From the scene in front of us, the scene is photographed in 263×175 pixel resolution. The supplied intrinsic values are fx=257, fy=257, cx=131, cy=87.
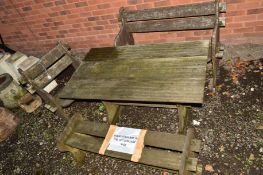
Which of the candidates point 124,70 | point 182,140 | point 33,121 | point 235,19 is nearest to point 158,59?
point 124,70

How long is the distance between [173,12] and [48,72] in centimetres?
214

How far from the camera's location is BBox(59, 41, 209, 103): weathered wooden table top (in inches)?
113

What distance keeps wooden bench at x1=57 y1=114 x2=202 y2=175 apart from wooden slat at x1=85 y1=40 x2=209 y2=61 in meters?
0.97

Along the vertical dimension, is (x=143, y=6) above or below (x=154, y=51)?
above

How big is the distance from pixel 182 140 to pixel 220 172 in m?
0.71

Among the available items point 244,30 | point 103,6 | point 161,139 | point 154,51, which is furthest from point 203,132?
point 103,6

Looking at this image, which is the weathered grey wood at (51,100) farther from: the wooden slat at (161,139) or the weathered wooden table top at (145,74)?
the wooden slat at (161,139)

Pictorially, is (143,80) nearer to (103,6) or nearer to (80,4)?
(103,6)

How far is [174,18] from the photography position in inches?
156

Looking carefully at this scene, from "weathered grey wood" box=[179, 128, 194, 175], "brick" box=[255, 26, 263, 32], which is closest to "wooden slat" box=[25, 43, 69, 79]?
"weathered grey wood" box=[179, 128, 194, 175]

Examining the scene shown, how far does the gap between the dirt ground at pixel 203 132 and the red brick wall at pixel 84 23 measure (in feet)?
2.33

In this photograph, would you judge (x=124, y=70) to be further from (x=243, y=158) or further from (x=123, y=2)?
(x=243, y=158)

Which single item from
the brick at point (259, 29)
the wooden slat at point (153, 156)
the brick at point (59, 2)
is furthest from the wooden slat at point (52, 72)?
the brick at point (259, 29)

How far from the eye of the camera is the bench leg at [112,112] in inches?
155
